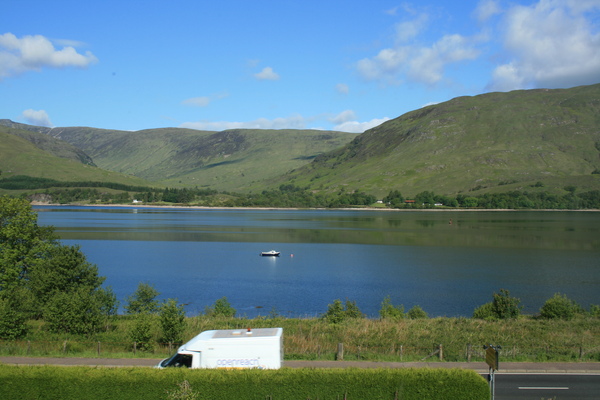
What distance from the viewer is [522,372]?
2847 centimetres

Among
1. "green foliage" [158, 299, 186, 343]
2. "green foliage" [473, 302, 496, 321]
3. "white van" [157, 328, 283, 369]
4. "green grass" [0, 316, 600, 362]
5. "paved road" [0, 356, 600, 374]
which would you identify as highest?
"white van" [157, 328, 283, 369]

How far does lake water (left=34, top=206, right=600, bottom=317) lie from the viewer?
71.1 metres

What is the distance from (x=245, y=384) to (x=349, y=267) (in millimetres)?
79928

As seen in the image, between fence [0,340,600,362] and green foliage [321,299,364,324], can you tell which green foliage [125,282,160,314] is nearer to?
green foliage [321,299,364,324]

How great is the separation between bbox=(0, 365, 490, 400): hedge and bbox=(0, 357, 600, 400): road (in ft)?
11.5

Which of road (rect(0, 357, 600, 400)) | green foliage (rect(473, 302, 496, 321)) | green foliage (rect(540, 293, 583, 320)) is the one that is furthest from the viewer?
green foliage (rect(473, 302, 496, 321))

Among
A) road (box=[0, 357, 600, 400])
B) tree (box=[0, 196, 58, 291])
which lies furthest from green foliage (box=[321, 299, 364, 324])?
tree (box=[0, 196, 58, 291])

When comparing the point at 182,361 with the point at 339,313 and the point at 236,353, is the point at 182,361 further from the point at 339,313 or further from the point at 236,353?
the point at 339,313

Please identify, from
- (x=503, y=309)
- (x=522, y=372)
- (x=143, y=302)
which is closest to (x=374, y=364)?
(x=522, y=372)

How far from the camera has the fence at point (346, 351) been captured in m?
31.0

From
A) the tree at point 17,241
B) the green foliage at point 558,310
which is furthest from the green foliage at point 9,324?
the green foliage at point 558,310

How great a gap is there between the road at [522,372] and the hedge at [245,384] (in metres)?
3.51

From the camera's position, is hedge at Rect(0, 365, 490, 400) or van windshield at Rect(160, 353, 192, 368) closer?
hedge at Rect(0, 365, 490, 400)

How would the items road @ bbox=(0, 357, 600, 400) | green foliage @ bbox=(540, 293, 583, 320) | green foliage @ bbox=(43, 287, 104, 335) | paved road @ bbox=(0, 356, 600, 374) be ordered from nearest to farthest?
road @ bbox=(0, 357, 600, 400) → paved road @ bbox=(0, 356, 600, 374) → green foliage @ bbox=(43, 287, 104, 335) → green foliage @ bbox=(540, 293, 583, 320)
